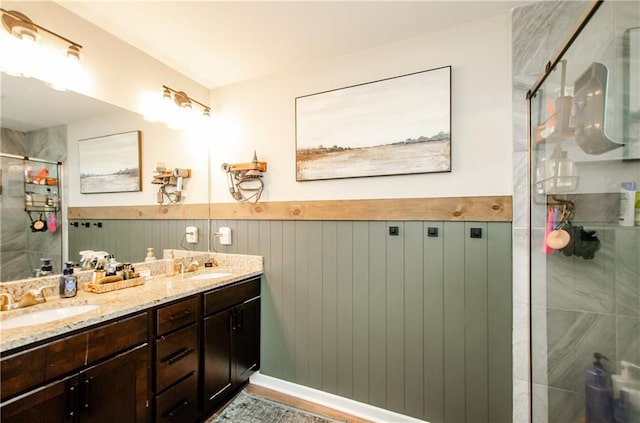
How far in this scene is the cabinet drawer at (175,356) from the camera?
56.9 inches

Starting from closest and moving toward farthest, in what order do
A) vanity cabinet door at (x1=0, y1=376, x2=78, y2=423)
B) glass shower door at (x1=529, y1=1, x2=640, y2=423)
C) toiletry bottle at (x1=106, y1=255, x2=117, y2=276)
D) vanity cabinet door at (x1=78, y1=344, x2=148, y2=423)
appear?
vanity cabinet door at (x1=0, y1=376, x2=78, y2=423) → vanity cabinet door at (x1=78, y1=344, x2=148, y2=423) → glass shower door at (x1=529, y1=1, x2=640, y2=423) → toiletry bottle at (x1=106, y1=255, x2=117, y2=276)

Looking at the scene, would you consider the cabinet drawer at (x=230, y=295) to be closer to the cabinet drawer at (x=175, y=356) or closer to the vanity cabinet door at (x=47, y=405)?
the cabinet drawer at (x=175, y=356)

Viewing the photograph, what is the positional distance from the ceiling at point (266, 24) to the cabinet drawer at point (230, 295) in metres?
1.69

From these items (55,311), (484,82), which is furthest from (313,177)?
(55,311)

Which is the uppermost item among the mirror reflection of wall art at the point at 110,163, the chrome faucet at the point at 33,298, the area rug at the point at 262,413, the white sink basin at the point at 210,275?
the mirror reflection of wall art at the point at 110,163

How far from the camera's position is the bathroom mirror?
131 cm

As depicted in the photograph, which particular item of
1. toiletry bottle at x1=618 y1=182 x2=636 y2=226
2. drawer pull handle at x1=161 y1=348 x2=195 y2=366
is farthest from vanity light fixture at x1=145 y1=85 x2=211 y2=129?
toiletry bottle at x1=618 y1=182 x2=636 y2=226

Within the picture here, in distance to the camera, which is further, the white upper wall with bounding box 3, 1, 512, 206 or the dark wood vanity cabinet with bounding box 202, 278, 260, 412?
the dark wood vanity cabinet with bounding box 202, 278, 260, 412

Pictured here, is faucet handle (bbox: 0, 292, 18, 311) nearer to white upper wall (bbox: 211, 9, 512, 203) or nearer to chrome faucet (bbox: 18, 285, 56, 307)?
chrome faucet (bbox: 18, 285, 56, 307)

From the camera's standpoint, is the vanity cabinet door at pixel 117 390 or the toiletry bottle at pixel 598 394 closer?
the vanity cabinet door at pixel 117 390

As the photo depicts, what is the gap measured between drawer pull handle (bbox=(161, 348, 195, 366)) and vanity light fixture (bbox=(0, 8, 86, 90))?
1.63 metres

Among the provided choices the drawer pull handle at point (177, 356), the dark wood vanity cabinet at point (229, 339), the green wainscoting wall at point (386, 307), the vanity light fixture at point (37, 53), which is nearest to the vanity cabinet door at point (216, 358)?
the dark wood vanity cabinet at point (229, 339)

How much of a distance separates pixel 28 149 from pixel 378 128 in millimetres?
1972

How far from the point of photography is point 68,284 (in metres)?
1.46
